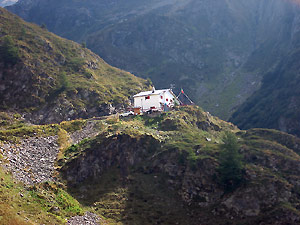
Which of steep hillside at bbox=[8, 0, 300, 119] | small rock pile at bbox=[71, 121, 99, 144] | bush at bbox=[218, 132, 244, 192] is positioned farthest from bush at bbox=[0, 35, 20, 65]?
steep hillside at bbox=[8, 0, 300, 119]

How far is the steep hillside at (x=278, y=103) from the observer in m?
93.6

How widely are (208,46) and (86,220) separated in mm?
146786

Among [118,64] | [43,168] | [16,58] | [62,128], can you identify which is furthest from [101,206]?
[118,64]

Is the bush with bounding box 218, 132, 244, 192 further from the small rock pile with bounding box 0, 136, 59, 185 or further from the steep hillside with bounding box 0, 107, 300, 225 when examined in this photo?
the small rock pile with bounding box 0, 136, 59, 185

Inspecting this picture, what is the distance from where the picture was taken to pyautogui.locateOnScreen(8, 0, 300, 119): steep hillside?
136625 millimetres

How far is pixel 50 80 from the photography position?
3022 inches

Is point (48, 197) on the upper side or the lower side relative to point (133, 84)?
lower

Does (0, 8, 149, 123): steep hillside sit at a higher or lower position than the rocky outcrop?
higher

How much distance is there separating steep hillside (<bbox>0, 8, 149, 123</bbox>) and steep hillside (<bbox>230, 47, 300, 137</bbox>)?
3764cm

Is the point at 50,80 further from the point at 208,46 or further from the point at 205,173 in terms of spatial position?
the point at 208,46

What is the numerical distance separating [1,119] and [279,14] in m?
158

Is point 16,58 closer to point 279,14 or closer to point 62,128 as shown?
point 62,128

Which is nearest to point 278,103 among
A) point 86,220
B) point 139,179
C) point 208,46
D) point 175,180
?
point 175,180

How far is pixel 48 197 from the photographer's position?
34969 mm
